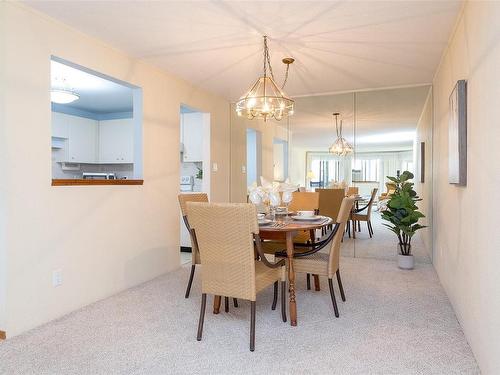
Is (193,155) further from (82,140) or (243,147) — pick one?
(82,140)

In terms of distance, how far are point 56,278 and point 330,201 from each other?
3.21 metres

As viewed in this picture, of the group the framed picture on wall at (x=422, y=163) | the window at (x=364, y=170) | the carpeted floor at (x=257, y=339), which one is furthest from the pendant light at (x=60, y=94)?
the framed picture on wall at (x=422, y=163)

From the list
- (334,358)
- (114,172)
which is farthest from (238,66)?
(114,172)

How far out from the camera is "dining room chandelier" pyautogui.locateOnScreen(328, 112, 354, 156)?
4.85 meters

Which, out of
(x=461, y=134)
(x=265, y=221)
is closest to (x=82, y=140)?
(x=265, y=221)

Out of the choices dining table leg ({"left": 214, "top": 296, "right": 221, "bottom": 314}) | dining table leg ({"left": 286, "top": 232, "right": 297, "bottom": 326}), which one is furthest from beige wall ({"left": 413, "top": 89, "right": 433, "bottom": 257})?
dining table leg ({"left": 214, "top": 296, "right": 221, "bottom": 314})

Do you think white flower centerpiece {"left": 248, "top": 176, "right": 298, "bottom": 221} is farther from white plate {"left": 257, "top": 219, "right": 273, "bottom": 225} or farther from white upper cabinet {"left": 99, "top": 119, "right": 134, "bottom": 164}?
white upper cabinet {"left": 99, "top": 119, "right": 134, "bottom": 164}

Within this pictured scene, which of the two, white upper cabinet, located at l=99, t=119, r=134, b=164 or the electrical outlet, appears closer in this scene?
the electrical outlet

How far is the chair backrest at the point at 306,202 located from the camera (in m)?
4.02

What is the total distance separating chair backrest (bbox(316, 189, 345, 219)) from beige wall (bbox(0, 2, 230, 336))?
1925 millimetres

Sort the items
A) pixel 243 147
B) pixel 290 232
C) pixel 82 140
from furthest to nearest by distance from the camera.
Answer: pixel 82 140 < pixel 243 147 < pixel 290 232

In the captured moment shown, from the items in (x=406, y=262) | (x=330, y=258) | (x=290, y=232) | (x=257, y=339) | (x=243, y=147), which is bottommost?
(x=257, y=339)

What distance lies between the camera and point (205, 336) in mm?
2336

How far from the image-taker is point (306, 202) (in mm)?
4047
